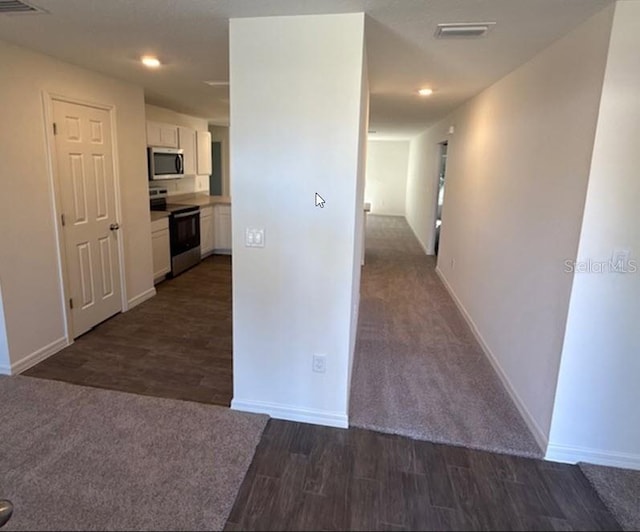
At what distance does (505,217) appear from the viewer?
3.29 metres

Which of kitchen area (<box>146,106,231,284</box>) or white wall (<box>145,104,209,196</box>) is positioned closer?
kitchen area (<box>146,106,231,284</box>)

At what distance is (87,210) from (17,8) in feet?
5.92

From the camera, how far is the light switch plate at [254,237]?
2.48 meters

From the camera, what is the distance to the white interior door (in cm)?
342

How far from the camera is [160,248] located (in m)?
5.33

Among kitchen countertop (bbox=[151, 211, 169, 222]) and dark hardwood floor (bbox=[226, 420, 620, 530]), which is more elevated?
kitchen countertop (bbox=[151, 211, 169, 222])

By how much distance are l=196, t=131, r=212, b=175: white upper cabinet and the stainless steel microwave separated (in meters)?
0.73

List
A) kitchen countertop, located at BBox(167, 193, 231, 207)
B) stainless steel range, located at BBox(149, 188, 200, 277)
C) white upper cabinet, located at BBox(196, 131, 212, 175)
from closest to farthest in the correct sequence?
stainless steel range, located at BBox(149, 188, 200, 277), kitchen countertop, located at BBox(167, 193, 231, 207), white upper cabinet, located at BBox(196, 131, 212, 175)

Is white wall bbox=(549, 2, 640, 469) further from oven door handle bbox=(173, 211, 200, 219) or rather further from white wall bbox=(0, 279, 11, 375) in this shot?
oven door handle bbox=(173, 211, 200, 219)

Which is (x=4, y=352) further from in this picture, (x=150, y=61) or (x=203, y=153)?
(x=203, y=153)

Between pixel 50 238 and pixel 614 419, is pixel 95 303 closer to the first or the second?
pixel 50 238

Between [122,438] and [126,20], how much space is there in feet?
7.58

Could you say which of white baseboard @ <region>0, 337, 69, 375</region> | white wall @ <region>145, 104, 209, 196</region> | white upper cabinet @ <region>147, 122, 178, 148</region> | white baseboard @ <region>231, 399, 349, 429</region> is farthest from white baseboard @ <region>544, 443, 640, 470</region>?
white wall @ <region>145, 104, 209, 196</region>

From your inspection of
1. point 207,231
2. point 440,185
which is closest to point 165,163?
point 207,231
